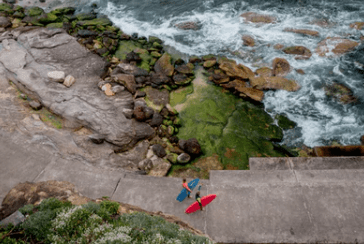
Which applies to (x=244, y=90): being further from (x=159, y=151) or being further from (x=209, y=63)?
(x=159, y=151)

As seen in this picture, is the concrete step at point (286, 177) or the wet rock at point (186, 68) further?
the wet rock at point (186, 68)

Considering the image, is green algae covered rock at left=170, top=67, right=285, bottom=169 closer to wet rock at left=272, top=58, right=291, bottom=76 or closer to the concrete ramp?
the concrete ramp

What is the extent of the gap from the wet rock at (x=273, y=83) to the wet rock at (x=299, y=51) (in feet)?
6.11

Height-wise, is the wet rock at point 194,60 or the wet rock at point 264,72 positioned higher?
the wet rock at point 194,60

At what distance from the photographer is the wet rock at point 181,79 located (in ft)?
33.3

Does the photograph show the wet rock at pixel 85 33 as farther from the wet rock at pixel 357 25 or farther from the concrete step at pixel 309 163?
the wet rock at pixel 357 25

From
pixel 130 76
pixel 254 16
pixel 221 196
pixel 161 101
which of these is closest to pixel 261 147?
pixel 221 196

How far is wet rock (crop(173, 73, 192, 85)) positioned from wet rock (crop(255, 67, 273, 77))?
299cm

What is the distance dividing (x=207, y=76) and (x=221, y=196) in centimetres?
641

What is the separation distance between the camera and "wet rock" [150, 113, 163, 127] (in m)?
8.38

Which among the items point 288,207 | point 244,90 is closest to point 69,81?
point 244,90

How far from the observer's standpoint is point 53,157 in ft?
20.6

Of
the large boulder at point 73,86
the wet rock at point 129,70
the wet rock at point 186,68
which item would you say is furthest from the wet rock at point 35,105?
the wet rock at point 186,68

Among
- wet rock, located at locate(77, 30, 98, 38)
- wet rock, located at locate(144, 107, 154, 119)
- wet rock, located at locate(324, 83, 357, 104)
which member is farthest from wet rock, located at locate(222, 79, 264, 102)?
wet rock, located at locate(77, 30, 98, 38)
